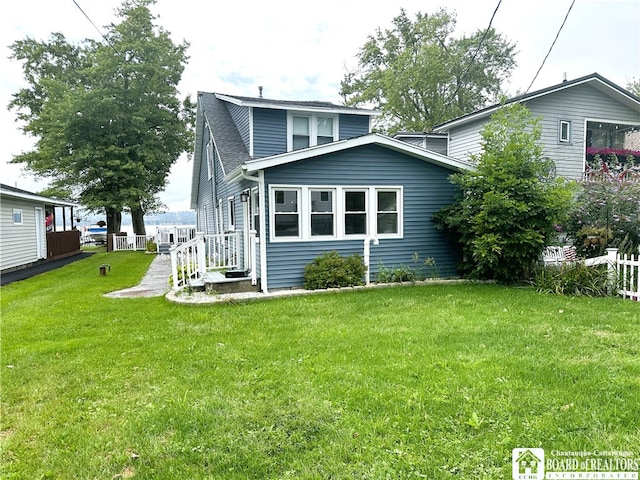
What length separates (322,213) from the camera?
355 inches

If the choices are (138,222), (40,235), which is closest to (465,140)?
(40,235)

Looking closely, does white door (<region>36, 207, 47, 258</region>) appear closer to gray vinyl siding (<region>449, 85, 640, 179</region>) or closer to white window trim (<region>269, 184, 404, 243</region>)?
white window trim (<region>269, 184, 404, 243</region>)

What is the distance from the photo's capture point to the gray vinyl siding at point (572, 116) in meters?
13.5

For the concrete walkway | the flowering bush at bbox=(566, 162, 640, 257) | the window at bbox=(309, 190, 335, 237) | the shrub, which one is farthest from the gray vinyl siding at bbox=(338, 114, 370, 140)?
the concrete walkway

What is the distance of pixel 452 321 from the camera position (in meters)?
5.67

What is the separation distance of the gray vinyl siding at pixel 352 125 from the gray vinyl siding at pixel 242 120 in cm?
280

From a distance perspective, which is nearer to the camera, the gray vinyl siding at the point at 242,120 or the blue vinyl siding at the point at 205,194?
the gray vinyl siding at the point at 242,120

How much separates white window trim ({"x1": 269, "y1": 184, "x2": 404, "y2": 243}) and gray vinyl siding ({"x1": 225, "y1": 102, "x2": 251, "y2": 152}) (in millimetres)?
3561

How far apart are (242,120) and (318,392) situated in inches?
402

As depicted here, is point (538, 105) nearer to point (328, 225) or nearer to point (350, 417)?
point (328, 225)

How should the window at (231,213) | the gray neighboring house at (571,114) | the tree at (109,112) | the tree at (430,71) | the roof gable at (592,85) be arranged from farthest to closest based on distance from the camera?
the tree at (430,71), the tree at (109,112), the gray neighboring house at (571,114), the roof gable at (592,85), the window at (231,213)

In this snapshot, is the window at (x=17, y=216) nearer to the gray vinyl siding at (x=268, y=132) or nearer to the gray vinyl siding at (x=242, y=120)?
the gray vinyl siding at (x=242, y=120)

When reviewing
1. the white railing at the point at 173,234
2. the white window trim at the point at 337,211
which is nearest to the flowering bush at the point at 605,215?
the white window trim at the point at 337,211

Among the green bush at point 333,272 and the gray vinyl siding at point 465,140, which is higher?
the gray vinyl siding at point 465,140
